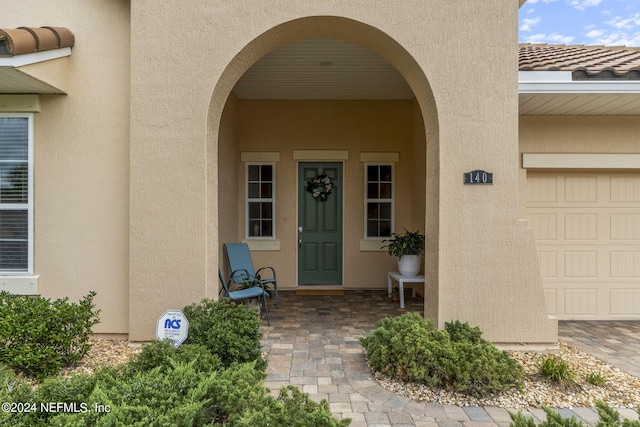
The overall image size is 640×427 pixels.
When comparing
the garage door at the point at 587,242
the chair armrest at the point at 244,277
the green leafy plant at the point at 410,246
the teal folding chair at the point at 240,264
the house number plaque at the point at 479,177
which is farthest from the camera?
the green leafy plant at the point at 410,246

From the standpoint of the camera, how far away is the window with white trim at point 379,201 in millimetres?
7430

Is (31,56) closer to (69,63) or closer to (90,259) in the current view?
(69,63)

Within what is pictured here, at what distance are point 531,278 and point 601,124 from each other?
2.77 meters

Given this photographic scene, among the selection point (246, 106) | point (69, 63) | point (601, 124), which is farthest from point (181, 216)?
point (601, 124)

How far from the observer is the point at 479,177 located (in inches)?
161

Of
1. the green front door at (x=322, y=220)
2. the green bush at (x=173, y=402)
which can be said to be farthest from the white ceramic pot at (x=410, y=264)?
the green bush at (x=173, y=402)

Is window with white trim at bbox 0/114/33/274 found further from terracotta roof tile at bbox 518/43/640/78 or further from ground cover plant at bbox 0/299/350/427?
terracotta roof tile at bbox 518/43/640/78

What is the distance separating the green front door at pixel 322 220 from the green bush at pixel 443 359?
374cm

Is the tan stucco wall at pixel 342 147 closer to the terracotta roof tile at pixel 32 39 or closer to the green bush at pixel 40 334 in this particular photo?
the terracotta roof tile at pixel 32 39

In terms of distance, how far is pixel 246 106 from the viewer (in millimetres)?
7426

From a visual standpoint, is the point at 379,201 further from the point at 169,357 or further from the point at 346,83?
the point at 169,357

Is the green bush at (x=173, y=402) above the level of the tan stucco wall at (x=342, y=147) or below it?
below

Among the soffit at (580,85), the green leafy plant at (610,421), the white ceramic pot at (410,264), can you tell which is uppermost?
the soffit at (580,85)

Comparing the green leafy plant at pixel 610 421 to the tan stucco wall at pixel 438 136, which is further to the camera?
the tan stucco wall at pixel 438 136
